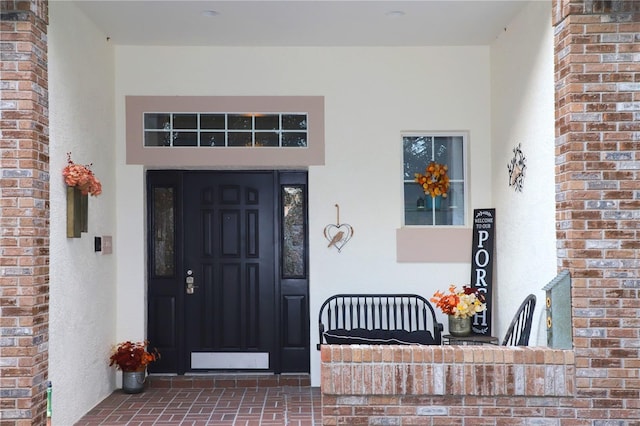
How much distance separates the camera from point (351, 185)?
263 inches

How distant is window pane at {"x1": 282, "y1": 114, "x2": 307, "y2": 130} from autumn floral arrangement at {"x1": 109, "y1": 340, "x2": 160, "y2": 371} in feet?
8.53

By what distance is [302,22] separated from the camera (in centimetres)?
591

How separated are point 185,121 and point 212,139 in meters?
0.33

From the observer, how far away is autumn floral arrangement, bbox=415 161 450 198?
22.1ft

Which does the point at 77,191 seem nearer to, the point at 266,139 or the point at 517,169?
the point at 266,139

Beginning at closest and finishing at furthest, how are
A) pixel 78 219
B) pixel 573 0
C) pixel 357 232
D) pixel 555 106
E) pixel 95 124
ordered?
pixel 573 0
pixel 555 106
pixel 78 219
pixel 95 124
pixel 357 232

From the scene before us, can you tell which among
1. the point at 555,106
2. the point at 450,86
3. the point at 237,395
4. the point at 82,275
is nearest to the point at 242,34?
the point at 450,86

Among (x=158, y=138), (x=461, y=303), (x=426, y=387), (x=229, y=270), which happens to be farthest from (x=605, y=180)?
(x=158, y=138)

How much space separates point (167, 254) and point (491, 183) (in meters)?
3.38

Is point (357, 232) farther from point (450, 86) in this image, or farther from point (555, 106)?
point (555, 106)

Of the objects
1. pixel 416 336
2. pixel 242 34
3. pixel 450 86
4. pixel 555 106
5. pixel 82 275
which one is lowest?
pixel 416 336

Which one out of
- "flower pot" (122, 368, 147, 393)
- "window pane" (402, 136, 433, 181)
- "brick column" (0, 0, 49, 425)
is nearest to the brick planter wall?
"brick column" (0, 0, 49, 425)

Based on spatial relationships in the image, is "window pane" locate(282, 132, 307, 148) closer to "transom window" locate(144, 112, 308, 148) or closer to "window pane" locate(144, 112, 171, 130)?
"transom window" locate(144, 112, 308, 148)

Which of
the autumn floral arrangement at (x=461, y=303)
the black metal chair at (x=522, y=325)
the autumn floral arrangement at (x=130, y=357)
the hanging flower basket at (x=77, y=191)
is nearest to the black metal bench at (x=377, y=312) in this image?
the autumn floral arrangement at (x=461, y=303)
